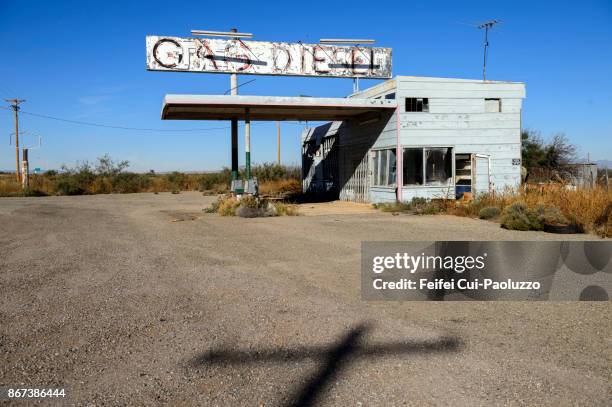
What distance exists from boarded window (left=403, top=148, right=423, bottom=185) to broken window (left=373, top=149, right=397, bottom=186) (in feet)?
1.44

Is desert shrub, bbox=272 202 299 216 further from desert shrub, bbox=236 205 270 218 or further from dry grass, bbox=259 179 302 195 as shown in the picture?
dry grass, bbox=259 179 302 195

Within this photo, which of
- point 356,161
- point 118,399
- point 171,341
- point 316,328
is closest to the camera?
point 118,399

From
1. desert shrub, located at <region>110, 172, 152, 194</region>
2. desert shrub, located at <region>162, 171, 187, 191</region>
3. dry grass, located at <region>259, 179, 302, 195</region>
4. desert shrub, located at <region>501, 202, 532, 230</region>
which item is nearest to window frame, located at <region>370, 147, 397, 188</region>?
desert shrub, located at <region>501, 202, 532, 230</region>

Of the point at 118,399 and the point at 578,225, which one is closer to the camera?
the point at 118,399

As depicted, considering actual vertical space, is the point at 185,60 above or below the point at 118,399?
above

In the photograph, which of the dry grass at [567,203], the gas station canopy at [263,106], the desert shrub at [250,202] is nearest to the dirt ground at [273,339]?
the dry grass at [567,203]

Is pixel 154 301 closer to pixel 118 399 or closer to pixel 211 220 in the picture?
pixel 118 399

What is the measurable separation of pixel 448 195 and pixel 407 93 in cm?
401

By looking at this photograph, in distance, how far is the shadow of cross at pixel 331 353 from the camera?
13.8 feet

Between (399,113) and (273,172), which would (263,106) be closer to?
(399,113)

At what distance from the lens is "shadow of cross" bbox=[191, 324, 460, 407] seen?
166 inches

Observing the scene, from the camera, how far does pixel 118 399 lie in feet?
11.8

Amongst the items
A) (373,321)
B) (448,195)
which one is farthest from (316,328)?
(448,195)

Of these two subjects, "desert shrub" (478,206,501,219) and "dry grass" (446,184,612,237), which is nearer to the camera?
"dry grass" (446,184,612,237)
